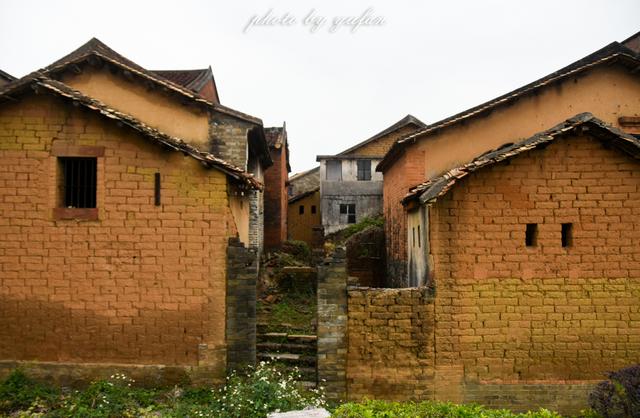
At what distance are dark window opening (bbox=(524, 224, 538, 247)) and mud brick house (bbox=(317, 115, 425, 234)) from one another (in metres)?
16.7

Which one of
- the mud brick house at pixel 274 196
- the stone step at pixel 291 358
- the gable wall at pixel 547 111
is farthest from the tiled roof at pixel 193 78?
the stone step at pixel 291 358

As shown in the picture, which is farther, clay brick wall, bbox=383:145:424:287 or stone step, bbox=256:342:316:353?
clay brick wall, bbox=383:145:424:287

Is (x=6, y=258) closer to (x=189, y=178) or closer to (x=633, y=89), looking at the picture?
(x=189, y=178)

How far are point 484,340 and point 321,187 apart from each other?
18568 mm

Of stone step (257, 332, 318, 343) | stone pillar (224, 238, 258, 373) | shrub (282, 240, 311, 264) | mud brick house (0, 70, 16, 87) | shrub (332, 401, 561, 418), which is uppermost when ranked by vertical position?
mud brick house (0, 70, 16, 87)

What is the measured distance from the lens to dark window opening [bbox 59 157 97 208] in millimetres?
8859

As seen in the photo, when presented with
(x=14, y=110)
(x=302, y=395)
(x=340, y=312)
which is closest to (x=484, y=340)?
(x=340, y=312)

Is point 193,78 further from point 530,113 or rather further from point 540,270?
point 540,270

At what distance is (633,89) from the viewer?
12633 millimetres

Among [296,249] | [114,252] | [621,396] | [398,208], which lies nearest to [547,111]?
[398,208]

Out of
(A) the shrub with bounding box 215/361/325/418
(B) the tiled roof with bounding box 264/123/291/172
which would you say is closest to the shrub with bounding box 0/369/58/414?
(A) the shrub with bounding box 215/361/325/418

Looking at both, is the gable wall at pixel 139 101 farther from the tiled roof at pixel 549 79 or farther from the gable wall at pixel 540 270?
the gable wall at pixel 540 270

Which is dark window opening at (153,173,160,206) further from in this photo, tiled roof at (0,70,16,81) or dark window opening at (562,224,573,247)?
tiled roof at (0,70,16,81)

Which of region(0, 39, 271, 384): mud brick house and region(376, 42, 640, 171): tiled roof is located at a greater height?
region(376, 42, 640, 171): tiled roof
